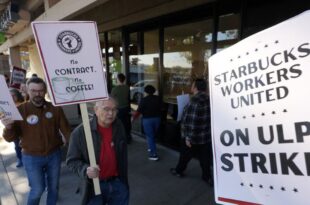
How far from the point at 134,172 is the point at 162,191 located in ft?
2.90

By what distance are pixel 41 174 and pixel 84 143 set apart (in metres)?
1.01

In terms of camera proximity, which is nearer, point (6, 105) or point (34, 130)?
point (6, 105)

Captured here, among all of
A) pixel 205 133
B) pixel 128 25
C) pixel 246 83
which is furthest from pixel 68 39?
pixel 128 25

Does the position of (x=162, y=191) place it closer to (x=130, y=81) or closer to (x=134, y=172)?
(x=134, y=172)

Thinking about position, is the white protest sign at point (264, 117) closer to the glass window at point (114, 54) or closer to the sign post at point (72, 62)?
the sign post at point (72, 62)

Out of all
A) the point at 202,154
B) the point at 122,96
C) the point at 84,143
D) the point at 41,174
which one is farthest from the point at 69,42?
the point at 122,96

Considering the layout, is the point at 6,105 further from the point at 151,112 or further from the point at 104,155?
the point at 151,112

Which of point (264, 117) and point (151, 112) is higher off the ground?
point (264, 117)

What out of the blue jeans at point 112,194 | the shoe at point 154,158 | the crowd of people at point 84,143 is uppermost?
the crowd of people at point 84,143

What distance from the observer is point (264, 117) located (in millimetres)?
1221

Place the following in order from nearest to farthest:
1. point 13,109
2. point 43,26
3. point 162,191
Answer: point 43,26 → point 13,109 → point 162,191

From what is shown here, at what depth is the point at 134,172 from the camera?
16.0ft

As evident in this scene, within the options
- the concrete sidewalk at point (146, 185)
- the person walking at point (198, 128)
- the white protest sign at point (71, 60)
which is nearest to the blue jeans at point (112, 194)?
the white protest sign at point (71, 60)

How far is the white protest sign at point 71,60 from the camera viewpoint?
1.96m
